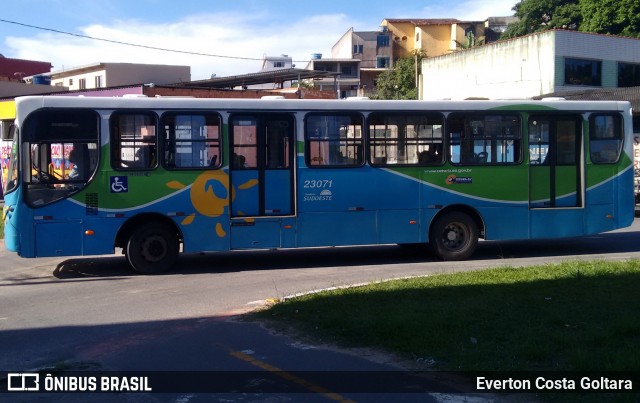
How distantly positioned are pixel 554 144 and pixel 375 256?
4.50 meters

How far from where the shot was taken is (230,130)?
1364 centimetres

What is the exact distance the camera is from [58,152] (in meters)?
12.9

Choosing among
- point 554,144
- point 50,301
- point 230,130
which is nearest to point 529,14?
point 554,144

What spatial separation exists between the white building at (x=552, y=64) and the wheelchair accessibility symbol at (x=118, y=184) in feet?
86.4

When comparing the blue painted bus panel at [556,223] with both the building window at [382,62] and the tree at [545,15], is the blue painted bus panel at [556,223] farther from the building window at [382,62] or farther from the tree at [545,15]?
the building window at [382,62]

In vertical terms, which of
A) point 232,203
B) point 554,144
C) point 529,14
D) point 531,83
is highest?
point 529,14

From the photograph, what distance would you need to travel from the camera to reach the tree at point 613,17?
48.5m

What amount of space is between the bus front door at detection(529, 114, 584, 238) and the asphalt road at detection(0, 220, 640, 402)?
734mm

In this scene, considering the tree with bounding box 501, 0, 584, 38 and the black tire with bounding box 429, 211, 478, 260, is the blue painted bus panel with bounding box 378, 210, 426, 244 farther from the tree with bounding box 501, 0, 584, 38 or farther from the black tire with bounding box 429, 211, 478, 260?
the tree with bounding box 501, 0, 584, 38

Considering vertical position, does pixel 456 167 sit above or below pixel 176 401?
above

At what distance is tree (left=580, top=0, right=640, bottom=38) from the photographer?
48.5m

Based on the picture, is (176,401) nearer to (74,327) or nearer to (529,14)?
(74,327)

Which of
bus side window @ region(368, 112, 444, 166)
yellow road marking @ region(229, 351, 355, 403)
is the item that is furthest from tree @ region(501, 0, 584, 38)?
yellow road marking @ region(229, 351, 355, 403)

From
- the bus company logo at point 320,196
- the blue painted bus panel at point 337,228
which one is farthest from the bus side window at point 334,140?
the blue painted bus panel at point 337,228
